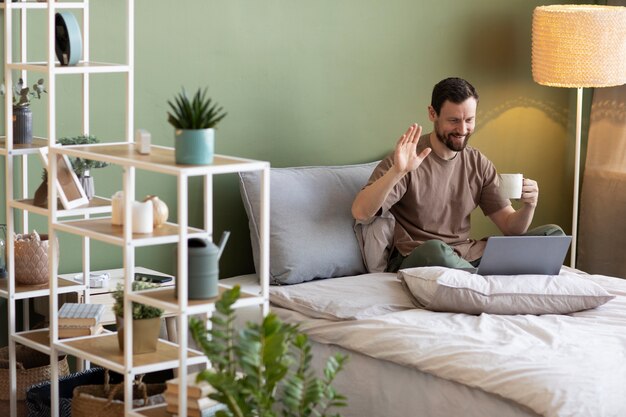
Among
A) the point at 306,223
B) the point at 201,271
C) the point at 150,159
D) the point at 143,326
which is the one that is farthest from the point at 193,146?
the point at 306,223

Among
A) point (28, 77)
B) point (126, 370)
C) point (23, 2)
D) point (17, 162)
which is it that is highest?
point (23, 2)

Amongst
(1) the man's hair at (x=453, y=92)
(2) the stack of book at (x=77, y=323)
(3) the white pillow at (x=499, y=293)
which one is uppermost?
(1) the man's hair at (x=453, y=92)

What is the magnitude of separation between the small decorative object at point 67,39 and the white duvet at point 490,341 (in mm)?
1100

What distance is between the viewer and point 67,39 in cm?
296

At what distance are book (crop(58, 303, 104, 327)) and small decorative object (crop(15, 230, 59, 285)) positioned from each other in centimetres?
17

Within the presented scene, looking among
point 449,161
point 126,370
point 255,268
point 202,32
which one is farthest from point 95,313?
point 449,161

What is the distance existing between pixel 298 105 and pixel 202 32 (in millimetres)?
512

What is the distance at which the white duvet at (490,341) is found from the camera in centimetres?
274

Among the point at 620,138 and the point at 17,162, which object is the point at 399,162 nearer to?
the point at 17,162

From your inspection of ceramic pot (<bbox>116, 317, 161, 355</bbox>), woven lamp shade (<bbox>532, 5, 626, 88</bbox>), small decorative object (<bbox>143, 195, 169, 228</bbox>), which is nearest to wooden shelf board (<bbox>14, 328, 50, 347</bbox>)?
ceramic pot (<bbox>116, 317, 161, 355</bbox>)

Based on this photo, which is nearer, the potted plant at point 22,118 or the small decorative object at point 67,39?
the small decorative object at point 67,39

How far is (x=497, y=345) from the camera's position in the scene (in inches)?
118

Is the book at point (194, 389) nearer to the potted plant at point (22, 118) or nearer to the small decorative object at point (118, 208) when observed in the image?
the small decorative object at point (118, 208)

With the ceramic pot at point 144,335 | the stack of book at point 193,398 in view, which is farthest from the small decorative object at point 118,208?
the stack of book at point 193,398
